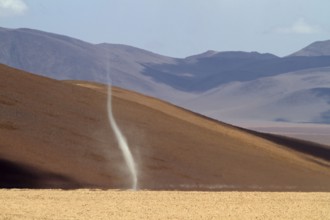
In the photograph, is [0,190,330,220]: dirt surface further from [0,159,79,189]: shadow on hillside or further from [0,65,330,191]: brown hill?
[0,65,330,191]: brown hill

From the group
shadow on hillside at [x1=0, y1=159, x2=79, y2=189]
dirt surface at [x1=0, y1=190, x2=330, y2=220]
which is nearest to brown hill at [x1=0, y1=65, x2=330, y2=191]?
shadow on hillside at [x1=0, y1=159, x2=79, y2=189]

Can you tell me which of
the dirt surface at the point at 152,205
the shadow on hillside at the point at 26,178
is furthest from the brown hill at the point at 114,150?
the dirt surface at the point at 152,205

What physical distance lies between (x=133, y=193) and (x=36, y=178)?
373cm

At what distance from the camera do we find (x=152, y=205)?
26109 mm

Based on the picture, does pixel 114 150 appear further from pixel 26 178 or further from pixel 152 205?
pixel 152 205

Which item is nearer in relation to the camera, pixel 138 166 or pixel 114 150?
pixel 138 166

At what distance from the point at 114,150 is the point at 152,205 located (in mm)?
13542

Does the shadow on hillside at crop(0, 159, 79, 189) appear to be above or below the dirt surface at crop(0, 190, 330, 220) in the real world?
below

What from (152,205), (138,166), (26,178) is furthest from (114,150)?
(152,205)

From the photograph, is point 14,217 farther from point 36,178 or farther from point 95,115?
point 95,115

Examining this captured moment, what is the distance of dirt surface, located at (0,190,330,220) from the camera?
22.8 m

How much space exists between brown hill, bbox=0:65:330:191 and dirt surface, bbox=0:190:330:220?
12.3 feet

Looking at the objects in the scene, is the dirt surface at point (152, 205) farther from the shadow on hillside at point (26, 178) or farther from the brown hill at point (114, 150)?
the brown hill at point (114, 150)

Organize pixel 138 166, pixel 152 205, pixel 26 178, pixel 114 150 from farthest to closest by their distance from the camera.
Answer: pixel 114 150
pixel 138 166
pixel 26 178
pixel 152 205
